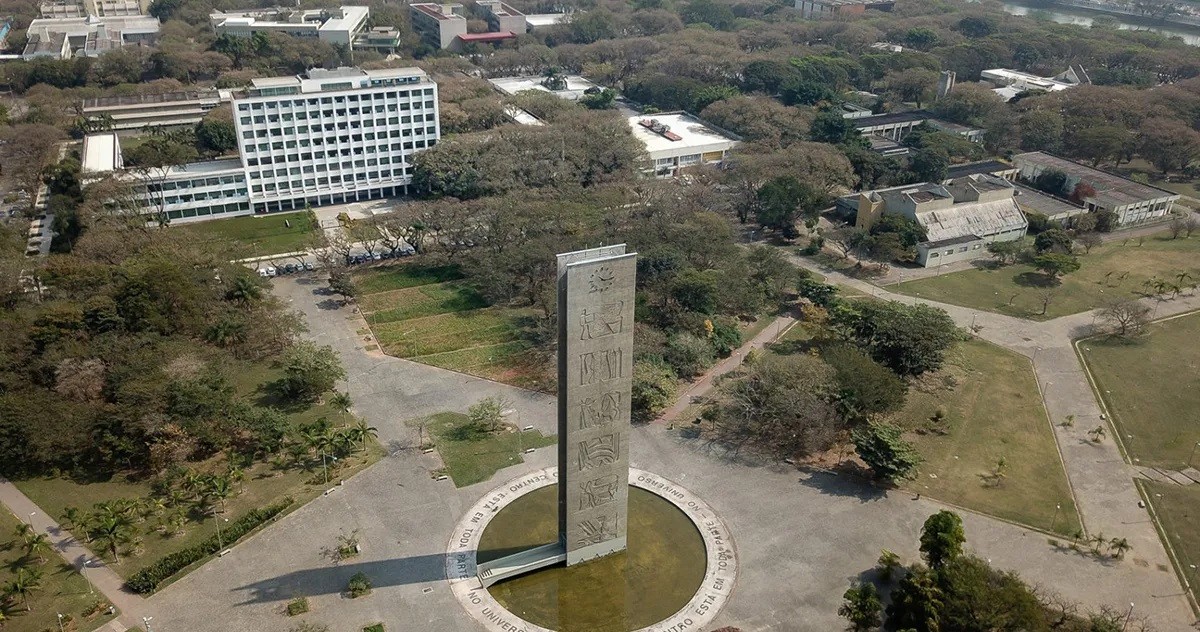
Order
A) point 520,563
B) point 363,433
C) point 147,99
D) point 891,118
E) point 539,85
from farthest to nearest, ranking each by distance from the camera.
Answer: point 539,85, point 891,118, point 147,99, point 363,433, point 520,563

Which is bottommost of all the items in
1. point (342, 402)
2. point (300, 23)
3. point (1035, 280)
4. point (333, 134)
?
point (1035, 280)

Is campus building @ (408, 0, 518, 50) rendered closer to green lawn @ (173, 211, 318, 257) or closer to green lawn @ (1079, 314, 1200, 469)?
green lawn @ (173, 211, 318, 257)

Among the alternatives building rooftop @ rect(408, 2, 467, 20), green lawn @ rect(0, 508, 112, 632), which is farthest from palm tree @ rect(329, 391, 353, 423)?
building rooftop @ rect(408, 2, 467, 20)

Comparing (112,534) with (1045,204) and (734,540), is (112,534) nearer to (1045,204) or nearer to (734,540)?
(734,540)

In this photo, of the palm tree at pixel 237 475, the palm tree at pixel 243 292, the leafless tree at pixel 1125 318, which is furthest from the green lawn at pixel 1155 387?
the palm tree at pixel 243 292

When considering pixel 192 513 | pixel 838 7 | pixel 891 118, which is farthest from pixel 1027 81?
pixel 192 513

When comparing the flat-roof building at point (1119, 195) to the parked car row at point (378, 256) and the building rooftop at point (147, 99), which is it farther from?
the building rooftop at point (147, 99)

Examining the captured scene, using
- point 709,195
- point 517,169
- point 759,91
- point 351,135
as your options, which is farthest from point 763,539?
point 759,91

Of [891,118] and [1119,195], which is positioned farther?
[891,118]
